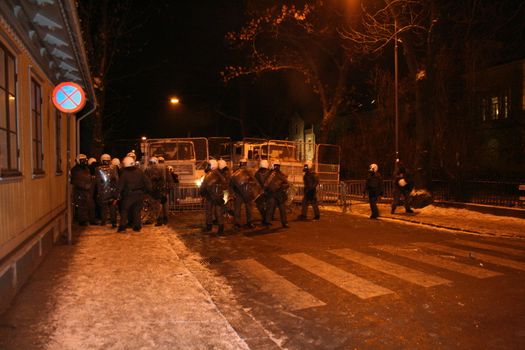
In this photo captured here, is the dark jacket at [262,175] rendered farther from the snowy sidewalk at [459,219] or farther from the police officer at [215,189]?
the snowy sidewalk at [459,219]

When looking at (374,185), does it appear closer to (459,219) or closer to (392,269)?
(459,219)

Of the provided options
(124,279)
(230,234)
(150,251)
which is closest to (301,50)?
(230,234)

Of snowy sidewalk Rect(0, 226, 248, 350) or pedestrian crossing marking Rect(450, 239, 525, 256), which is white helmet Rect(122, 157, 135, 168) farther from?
pedestrian crossing marking Rect(450, 239, 525, 256)

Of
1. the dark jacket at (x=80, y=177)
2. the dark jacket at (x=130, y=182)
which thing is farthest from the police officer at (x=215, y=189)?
the dark jacket at (x=80, y=177)

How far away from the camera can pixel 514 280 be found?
7102mm

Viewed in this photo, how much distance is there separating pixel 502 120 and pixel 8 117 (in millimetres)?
30278

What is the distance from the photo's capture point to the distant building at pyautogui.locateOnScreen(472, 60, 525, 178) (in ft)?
84.0

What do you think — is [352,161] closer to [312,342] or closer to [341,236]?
[341,236]

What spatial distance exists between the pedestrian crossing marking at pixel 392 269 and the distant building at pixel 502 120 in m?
17.7

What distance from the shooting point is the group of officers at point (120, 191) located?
1161 centimetres

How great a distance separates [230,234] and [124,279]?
4.96m

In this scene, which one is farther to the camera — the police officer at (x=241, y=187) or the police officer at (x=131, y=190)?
the police officer at (x=241, y=187)

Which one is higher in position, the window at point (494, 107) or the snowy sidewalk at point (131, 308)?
the window at point (494, 107)

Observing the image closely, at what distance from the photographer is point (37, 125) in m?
8.99
